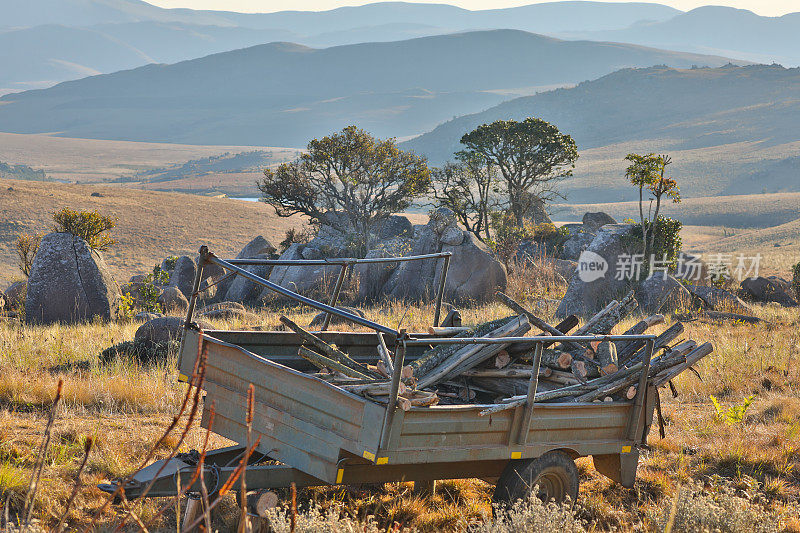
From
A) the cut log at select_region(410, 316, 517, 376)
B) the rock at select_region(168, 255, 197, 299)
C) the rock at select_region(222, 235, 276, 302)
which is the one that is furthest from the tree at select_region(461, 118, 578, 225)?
the cut log at select_region(410, 316, 517, 376)

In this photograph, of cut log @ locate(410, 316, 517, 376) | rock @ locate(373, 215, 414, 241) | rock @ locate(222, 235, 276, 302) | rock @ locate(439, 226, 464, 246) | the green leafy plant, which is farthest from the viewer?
rock @ locate(373, 215, 414, 241)

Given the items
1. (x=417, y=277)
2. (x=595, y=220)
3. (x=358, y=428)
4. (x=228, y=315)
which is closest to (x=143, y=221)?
(x=595, y=220)

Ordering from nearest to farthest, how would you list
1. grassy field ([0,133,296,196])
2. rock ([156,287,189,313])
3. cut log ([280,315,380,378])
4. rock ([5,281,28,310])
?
cut log ([280,315,380,378]) < rock ([5,281,28,310]) < rock ([156,287,189,313]) < grassy field ([0,133,296,196])

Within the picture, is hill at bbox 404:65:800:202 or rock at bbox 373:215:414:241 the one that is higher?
hill at bbox 404:65:800:202

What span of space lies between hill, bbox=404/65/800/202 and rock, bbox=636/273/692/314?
81.1 m

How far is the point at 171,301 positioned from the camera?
674 inches

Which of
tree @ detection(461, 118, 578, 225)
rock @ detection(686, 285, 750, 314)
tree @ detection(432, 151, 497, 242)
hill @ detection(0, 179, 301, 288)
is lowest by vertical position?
hill @ detection(0, 179, 301, 288)

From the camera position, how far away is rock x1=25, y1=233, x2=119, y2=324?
1440 cm

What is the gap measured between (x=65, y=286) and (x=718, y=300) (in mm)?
13325

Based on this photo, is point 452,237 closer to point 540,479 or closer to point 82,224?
point 82,224

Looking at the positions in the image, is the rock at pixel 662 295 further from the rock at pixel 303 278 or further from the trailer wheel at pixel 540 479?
the trailer wheel at pixel 540 479

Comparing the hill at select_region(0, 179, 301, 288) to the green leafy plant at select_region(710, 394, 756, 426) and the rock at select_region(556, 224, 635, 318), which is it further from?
the green leafy plant at select_region(710, 394, 756, 426)

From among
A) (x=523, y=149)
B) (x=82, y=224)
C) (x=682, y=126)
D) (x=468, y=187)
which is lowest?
(x=82, y=224)

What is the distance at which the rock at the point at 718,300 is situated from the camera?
15.7m
